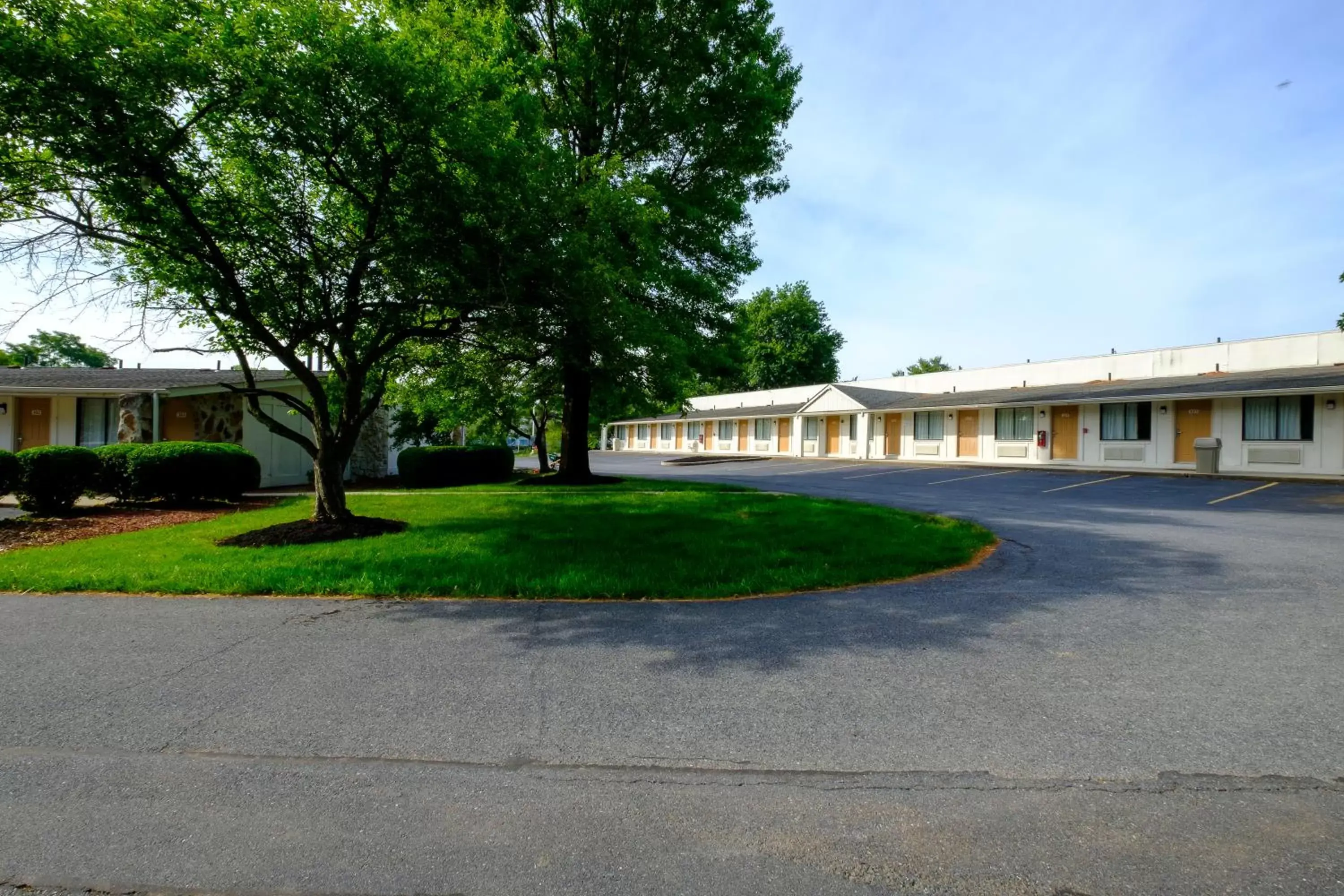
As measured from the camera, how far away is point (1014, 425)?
28.2 metres

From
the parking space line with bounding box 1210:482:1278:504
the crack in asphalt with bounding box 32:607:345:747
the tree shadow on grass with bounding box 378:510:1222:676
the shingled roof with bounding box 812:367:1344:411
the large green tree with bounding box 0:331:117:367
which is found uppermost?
the large green tree with bounding box 0:331:117:367

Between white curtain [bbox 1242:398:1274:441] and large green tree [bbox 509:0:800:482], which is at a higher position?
large green tree [bbox 509:0:800:482]

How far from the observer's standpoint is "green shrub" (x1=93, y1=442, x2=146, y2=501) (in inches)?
548

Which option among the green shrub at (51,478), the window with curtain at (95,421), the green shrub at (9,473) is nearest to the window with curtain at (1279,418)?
the green shrub at (51,478)

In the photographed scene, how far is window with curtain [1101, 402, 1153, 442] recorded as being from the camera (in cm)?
2375

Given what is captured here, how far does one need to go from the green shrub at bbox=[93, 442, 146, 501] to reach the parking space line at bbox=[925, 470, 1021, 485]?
20.5m

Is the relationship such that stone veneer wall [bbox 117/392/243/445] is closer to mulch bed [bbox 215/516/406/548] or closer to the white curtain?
mulch bed [bbox 215/516/406/548]

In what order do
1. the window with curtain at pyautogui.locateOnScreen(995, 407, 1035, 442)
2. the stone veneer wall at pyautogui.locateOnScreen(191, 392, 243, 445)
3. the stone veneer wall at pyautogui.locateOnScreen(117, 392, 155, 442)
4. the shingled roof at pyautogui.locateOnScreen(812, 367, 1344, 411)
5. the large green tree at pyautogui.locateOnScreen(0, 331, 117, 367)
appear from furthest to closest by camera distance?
1. the large green tree at pyautogui.locateOnScreen(0, 331, 117, 367)
2. the window with curtain at pyautogui.locateOnScreen(995, 407, 1035, 442)
3. the shingled roof at pyautogui.locateOnScreen(812, 367, 1344, 411)
4. the stone veneer wall at pyautogui.locateOnScreen(191, 392, 243, 445)
5. the stone veneer wall at pyautogui.locateOnScreen(117, 392, 155, 442)

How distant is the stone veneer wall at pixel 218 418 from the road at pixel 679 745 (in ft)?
47.5

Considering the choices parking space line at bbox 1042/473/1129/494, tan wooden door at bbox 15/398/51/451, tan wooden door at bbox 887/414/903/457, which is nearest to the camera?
parking space line at bbox 1042/473/1129/494

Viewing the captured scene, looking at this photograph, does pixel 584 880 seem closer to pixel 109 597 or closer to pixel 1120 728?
pixel 1120 728

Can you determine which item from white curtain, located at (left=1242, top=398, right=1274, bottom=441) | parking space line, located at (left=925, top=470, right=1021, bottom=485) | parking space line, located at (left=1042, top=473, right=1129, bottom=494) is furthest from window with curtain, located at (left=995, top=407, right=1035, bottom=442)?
white curtain, located at (left=1242, top=398, right=1274, bottom=441)

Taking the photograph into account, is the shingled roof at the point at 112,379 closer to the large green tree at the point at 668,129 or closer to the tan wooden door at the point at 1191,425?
the large green tree at the point at 668,129

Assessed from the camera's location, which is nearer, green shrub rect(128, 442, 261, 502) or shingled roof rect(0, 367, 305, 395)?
green shrub rect(128, 442, 261, 502)
